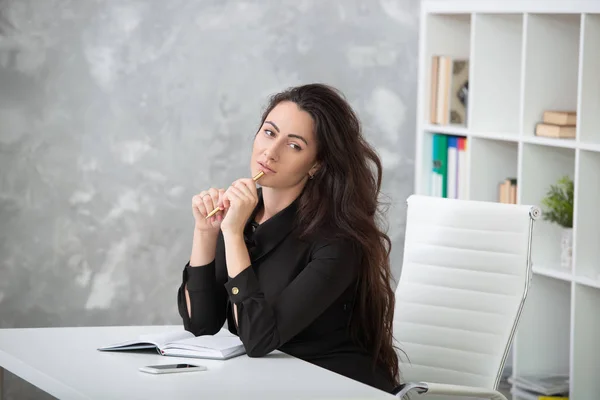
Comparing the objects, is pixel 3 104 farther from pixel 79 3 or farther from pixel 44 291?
pixel 44 291

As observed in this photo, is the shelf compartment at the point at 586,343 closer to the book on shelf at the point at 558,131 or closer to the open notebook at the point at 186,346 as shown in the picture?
the book on shelf at the point at 558,131

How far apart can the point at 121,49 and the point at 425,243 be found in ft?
6.15

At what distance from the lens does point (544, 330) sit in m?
4.36

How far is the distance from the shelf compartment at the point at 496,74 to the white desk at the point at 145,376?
240cm

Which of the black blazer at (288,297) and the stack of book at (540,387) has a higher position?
the black blazer at (288,297)

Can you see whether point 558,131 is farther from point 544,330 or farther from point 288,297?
point 288,297

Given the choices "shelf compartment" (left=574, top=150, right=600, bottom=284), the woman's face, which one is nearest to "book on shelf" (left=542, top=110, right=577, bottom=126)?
"shelf compartment" (left=574, top=150, right=600, bottom=284)

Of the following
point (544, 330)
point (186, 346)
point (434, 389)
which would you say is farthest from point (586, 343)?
point (186, 346)

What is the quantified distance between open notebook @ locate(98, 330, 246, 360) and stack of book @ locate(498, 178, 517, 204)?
224 cm

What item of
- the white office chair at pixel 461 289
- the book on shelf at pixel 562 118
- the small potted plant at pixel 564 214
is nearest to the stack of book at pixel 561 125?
the book on shelf at pixel 562 118

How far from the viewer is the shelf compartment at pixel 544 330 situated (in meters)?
4.35

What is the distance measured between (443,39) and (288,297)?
2692 millimetres

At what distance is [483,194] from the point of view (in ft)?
15.1

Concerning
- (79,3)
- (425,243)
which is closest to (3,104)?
(79,3)
